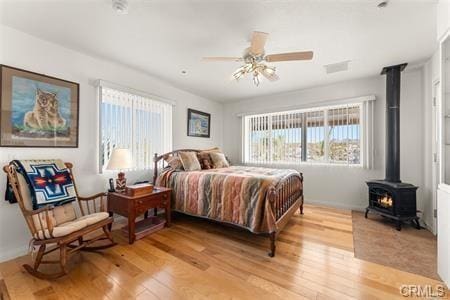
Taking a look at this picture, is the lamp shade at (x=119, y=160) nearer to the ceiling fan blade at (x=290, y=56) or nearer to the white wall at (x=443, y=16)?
the ceiling fan blade at (x=290, y=56)

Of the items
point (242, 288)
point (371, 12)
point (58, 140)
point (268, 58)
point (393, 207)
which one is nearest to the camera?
point (242, 288)

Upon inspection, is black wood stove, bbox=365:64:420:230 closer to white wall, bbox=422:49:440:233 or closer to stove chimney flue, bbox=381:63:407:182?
stove chimney flue, bbox=381:63:407:182

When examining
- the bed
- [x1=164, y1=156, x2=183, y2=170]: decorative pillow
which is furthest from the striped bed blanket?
[x1=164, y1=156, x2=183, y2=170]: decorative pillow

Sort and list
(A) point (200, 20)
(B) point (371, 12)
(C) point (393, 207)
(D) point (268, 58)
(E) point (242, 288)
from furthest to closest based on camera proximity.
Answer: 1. (C) point (393, 207)
2. (D) point (268, 58)
3. (A) point (200, 20)
4. (B) point (371, 12)
5. (E) point (242, 288)

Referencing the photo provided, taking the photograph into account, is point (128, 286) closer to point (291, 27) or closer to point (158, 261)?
point (158, 261)

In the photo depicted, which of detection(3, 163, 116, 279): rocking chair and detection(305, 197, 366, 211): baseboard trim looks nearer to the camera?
detection(3, 163, 116, 279): rocking chair

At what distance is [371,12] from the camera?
189cm

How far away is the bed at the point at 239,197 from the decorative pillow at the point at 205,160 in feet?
1.94

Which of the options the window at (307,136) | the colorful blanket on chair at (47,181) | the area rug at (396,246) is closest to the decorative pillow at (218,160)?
the window at (307,136)

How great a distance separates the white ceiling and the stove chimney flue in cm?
26

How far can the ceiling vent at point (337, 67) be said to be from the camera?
301 cm

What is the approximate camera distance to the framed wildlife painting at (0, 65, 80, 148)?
6.96ft

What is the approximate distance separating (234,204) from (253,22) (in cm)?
210

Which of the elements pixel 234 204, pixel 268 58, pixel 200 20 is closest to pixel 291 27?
pixel 268 58
